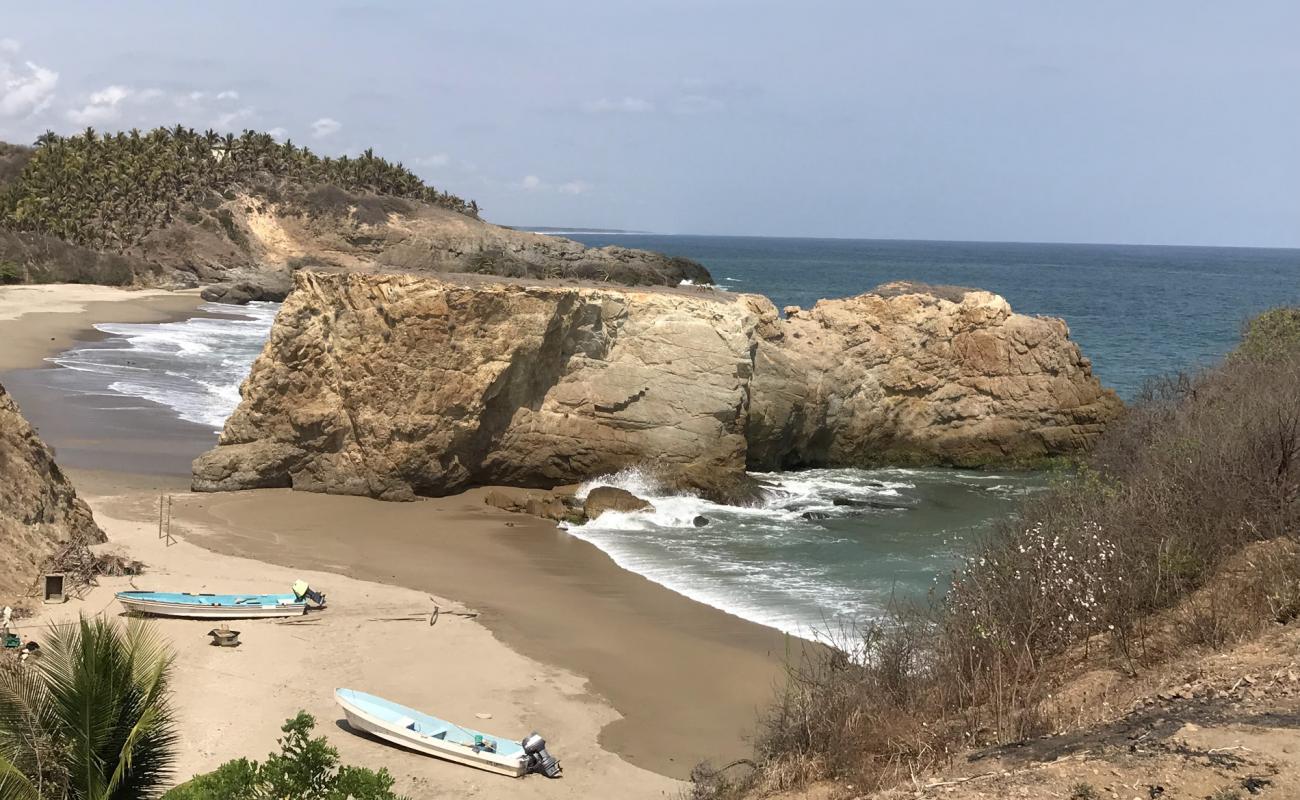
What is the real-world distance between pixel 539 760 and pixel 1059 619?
4947 mm

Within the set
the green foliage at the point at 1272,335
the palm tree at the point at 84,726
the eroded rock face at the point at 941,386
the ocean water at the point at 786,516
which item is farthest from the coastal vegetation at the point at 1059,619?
the eroded rock face at the point at 941,386

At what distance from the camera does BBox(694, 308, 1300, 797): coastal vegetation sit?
8.39 metres

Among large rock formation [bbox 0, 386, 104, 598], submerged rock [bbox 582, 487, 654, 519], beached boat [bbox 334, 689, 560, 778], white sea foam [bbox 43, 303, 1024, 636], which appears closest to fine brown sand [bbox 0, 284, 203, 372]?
white sea foam [bbox 43, 303, 1024, 636]

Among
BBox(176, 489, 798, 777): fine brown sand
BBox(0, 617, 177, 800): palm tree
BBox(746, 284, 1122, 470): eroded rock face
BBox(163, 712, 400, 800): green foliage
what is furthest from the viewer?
→ BBox(746, 284, 1122, 470): eroded rock face

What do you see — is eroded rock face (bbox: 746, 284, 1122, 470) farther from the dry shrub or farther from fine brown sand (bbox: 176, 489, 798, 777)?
the dry shrub

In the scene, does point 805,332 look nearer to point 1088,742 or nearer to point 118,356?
point 1088,742

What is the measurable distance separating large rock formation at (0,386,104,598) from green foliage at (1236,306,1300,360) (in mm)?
20378

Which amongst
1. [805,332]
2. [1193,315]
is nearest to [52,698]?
[805,332]

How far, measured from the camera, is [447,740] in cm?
1090

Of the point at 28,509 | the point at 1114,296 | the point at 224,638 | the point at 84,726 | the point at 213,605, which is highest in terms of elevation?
the point at 1114,296

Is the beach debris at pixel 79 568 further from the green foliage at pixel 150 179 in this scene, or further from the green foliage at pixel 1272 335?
the green foliage at pixel 150 179

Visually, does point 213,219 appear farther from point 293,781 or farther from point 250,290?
point 293,781

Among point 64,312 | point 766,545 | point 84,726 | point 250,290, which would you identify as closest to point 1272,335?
point 766,545

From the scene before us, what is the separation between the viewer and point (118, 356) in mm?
37625
